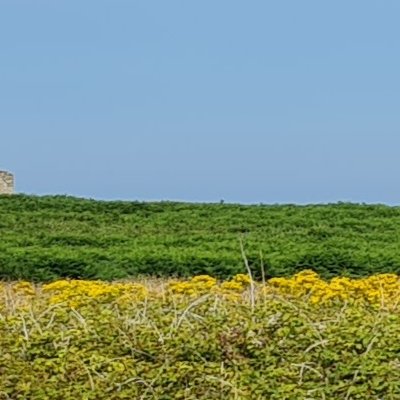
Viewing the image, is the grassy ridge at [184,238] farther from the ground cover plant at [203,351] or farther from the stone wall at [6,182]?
the ground cover plant at [203,351]

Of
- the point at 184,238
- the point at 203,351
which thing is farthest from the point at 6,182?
the point at 203,351

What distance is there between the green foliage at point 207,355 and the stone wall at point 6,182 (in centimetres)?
1559

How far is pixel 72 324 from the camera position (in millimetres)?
4191

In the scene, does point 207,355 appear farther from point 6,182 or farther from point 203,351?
point 6,182

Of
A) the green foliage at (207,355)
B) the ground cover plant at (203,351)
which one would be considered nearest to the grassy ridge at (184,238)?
the ground cover plant at (203,351)

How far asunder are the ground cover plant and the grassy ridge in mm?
4399

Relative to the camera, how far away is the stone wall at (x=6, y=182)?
1950cm

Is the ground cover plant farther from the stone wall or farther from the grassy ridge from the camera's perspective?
the stone wall

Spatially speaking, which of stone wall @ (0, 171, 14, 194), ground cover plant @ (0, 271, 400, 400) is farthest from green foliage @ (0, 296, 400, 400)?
stone wall @ (0, 171, 14, 194)

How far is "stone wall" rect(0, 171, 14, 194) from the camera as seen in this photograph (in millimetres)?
19500

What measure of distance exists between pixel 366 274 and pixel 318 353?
5.36m

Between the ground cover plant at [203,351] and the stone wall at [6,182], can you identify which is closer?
the ground cover plant at [203,351]

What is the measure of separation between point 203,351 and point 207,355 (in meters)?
0.02

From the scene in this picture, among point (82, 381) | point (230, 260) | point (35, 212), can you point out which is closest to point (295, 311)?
point (82, 381)
